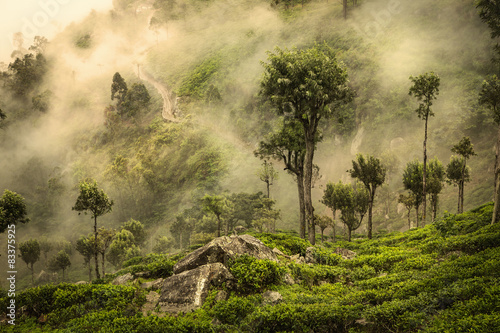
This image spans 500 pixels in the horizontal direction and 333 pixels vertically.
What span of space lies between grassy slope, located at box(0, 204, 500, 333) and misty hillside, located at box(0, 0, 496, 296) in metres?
26.3

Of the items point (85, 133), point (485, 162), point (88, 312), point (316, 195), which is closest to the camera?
point (88, 312)

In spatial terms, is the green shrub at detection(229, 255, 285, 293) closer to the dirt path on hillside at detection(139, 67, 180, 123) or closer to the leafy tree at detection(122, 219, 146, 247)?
the leafy tree at detection(122, 219, 146, 247)

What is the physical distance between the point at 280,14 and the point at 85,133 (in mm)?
103875

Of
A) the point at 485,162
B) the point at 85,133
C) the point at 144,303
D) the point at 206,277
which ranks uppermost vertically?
the point at 85,133

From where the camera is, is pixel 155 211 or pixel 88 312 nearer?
pixel 88 312

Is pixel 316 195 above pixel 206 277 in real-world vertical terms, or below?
above

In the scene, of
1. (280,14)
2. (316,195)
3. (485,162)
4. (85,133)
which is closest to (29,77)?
(85,133)

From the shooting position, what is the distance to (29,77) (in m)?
152

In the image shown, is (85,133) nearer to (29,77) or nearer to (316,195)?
(29,77)

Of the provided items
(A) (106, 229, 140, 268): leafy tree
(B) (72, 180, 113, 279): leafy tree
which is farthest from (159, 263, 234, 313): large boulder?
(A) (106, 229, 140, 268): leafy tree

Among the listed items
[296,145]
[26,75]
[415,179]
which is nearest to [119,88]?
[26,75]

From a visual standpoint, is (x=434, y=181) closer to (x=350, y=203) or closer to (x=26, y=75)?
(x=350, y=203)

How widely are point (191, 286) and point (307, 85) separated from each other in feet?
64.0

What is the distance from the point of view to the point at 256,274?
13.6 metres
